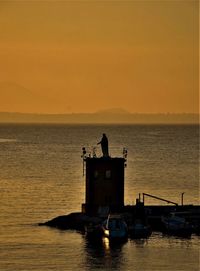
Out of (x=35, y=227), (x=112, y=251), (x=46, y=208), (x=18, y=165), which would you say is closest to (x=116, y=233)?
(x=112, y=251)

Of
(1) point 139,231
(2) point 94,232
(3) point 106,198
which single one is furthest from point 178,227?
(3) point 106,198

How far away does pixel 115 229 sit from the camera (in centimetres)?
7244

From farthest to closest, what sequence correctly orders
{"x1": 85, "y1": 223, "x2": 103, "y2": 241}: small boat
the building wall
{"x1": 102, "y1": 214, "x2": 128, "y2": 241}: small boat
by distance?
1. the building wall
2. {"x1": 85, "y1": 223, "x2": 103, "y2": 241}: small boat
3. {"x1": 102, "y1": 214, "x2": 128, "y2": 241}: small boat

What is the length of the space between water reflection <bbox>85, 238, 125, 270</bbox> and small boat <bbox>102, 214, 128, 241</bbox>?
48 centimetres

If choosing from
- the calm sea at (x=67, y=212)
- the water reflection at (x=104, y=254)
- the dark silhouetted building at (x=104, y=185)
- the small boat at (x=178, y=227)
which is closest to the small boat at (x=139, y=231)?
the calm sea at (x=67, y=212)

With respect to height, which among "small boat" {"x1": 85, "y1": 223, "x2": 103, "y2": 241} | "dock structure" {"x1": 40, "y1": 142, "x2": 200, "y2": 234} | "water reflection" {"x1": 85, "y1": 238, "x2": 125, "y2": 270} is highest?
"dock structure" {"x1": 40, "y1": 142, "x2": 200, "y2": 234}

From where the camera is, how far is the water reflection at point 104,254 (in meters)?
65.4

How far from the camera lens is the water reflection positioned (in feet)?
214

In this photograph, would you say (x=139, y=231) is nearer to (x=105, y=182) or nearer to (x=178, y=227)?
(x=178, y=227)

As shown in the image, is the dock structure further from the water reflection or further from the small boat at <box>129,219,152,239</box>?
the water reflection

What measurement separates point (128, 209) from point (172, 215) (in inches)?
119

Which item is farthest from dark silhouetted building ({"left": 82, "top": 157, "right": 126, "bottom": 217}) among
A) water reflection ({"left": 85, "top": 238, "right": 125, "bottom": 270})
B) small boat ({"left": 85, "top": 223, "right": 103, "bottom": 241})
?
water reflection ({"left": 85, "top": 238, "right": 125, "bottom": 270})

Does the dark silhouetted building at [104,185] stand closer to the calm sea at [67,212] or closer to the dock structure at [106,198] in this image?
the dock structure at [106,198]

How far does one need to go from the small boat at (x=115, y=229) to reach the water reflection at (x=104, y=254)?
Answer: 0.48m
